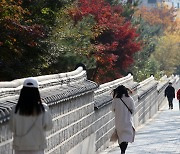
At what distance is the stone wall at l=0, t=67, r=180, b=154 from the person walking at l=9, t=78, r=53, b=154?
13 centimetres

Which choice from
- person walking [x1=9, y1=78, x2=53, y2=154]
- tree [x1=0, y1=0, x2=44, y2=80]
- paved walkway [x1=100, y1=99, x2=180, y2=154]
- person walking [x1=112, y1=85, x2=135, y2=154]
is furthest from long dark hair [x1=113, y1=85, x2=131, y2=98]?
person walking [x1=9, y1=78, x2=53, y2=154]

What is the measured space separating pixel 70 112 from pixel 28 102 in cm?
394

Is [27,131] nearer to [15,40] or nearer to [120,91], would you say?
[120,91]

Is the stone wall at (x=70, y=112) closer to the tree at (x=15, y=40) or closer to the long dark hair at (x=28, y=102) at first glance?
the long dark hair at (x=28, y=102)

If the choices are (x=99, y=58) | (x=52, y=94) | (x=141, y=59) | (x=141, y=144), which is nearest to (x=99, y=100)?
(x=141, y=144)

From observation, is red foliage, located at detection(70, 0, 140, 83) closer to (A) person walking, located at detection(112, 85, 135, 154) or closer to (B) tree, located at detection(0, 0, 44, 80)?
(B) tree, located at detection(0, 0, 44, 80)

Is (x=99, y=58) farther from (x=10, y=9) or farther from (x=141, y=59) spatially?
(x=141, y=59)

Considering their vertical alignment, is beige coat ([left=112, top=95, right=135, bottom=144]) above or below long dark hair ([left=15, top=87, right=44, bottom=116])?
below

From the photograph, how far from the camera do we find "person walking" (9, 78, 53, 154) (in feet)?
25.5

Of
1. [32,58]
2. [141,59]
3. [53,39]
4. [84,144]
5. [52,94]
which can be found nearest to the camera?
[52,94]

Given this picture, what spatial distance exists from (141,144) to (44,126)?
995 cm

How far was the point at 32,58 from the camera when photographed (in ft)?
60.6

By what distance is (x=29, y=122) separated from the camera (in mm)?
7898

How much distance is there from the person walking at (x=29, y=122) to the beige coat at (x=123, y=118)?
21.8 feet
